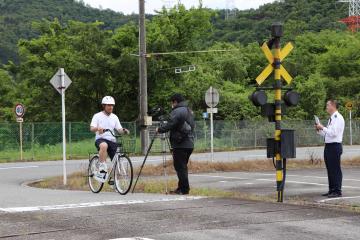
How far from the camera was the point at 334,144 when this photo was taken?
40.4ft

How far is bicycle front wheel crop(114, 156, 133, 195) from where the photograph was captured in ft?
39.3

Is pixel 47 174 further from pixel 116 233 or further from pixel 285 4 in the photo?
pixel 285 4

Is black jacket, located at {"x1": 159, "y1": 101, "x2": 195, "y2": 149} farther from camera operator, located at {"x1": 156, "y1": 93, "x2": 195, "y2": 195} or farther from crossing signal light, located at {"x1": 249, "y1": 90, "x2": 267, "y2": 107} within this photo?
crossing signal light, located at {"x1": 249, "y1": 90, "x2": 267, "y2": 107}

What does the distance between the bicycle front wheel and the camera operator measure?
939 millimetres

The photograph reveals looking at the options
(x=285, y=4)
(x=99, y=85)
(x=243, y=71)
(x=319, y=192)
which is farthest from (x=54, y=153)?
(x=285, y=4)

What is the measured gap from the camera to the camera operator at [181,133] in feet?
38.8

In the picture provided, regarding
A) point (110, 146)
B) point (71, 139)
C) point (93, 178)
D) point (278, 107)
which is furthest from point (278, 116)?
point (71, 139)

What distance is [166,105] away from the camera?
46219mm

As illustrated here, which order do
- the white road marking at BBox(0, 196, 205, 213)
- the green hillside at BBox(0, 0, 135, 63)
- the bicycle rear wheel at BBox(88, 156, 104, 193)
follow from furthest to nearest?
the green hillside at BBox(0, 0, 135, 63), the bicycle rear wheel at BBox(88, 156, 104, 193), the white road marking at BBox(0, 196, 205, 213)

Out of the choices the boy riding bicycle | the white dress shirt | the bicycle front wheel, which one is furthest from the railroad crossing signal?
the boy riding bicycle

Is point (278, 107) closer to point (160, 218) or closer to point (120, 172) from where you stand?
point (120, 172)

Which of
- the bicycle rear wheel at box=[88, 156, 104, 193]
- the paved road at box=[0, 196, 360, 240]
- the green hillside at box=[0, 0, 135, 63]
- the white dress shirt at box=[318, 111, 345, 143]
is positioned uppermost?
the green hillside at box=[0, 0, 135, 63]

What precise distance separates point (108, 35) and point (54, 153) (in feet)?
49.6

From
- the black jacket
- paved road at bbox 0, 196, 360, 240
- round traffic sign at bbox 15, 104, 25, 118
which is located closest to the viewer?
paved road at bbox 0, 196, 360, 240
